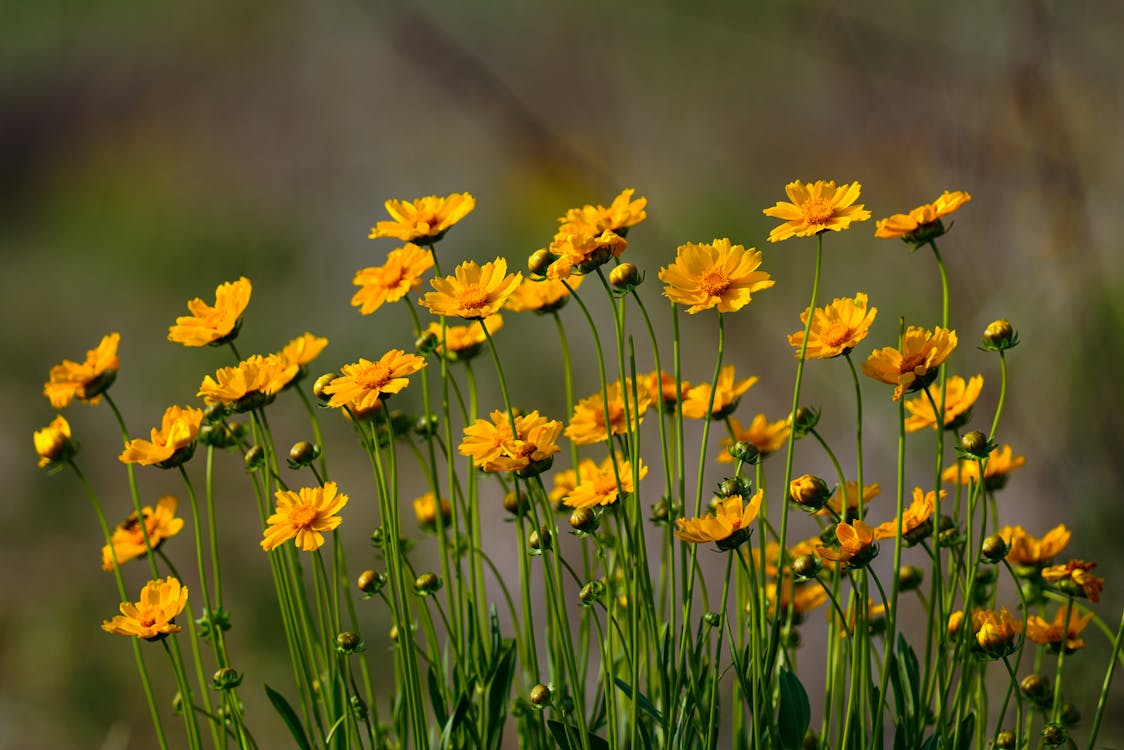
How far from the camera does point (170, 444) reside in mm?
639

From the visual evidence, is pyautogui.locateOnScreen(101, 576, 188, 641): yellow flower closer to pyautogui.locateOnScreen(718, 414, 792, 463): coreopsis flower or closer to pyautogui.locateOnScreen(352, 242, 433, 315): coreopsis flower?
pyautogui.locateOnScreen(352, 242, 433, 315): coreopsis flower

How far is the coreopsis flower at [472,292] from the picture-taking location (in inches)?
23.4

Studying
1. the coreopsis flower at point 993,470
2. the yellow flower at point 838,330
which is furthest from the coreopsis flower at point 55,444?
the coreopsis flower at point 993,470

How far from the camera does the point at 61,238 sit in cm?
244

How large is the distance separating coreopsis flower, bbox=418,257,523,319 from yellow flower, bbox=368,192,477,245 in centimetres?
5

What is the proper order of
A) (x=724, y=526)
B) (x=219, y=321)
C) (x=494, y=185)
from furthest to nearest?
(x=494, y=185)
(x=219, y=321)
(x=724, y=526)

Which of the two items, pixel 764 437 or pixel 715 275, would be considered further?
pixel 764 437

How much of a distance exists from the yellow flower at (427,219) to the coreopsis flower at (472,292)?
0.16 ft

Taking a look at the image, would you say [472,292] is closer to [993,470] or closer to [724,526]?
[724,526]

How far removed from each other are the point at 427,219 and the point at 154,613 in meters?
0.28

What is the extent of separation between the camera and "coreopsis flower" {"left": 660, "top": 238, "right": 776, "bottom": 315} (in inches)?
23.1

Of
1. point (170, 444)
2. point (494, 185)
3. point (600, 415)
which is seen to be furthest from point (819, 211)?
point (494, 185)

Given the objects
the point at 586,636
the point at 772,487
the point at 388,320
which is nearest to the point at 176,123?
the point at 388,320

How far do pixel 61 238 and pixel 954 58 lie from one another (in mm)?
1841
